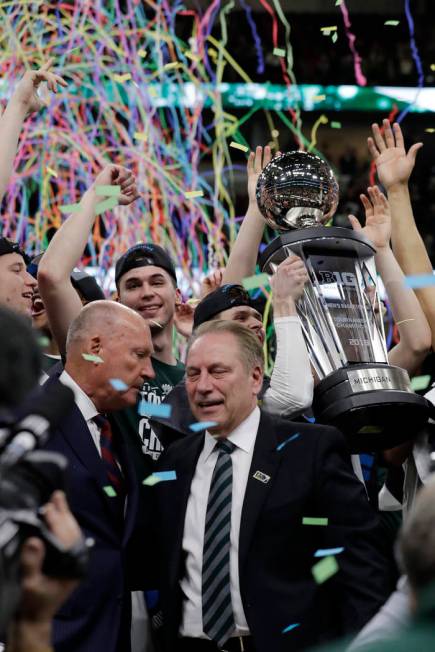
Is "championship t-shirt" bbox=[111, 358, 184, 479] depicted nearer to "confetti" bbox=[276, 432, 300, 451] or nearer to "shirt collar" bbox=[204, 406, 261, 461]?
"shirt collar" bbox=[204, 406, 261, 461]

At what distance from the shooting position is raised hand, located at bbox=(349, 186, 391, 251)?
313 cm

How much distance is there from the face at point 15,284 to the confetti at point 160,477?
0.73m

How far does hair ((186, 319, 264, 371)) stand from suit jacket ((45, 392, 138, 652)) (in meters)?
0.39

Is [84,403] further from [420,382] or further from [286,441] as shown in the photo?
[420,382]

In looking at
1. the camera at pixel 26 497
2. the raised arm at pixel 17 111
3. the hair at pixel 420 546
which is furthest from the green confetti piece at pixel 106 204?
the hair at pixel 420 546

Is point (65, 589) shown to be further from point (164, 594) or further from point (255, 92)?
point (255, 92)

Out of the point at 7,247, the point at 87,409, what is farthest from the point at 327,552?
the point at 7,247

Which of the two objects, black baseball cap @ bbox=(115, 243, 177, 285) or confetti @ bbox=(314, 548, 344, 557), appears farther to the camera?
black baseball cap @ bbox=(115, 243, 177, 285)

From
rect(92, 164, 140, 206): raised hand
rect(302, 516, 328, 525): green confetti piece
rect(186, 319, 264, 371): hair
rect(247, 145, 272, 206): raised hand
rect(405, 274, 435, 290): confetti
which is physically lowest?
rect(302, 516, 328, 525): green confetti piece

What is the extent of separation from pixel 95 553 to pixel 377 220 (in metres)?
1.26

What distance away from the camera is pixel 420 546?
4.54ft

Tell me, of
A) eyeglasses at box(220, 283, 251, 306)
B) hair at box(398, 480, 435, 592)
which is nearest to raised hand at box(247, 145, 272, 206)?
eyeglasses at box(220, 283, 251, 306)

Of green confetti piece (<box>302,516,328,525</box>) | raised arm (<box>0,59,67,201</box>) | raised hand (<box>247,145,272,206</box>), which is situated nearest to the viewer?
green confetti piece (<box>302,516,328,525</box>)

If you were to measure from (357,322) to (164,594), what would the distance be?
0.82 meters
